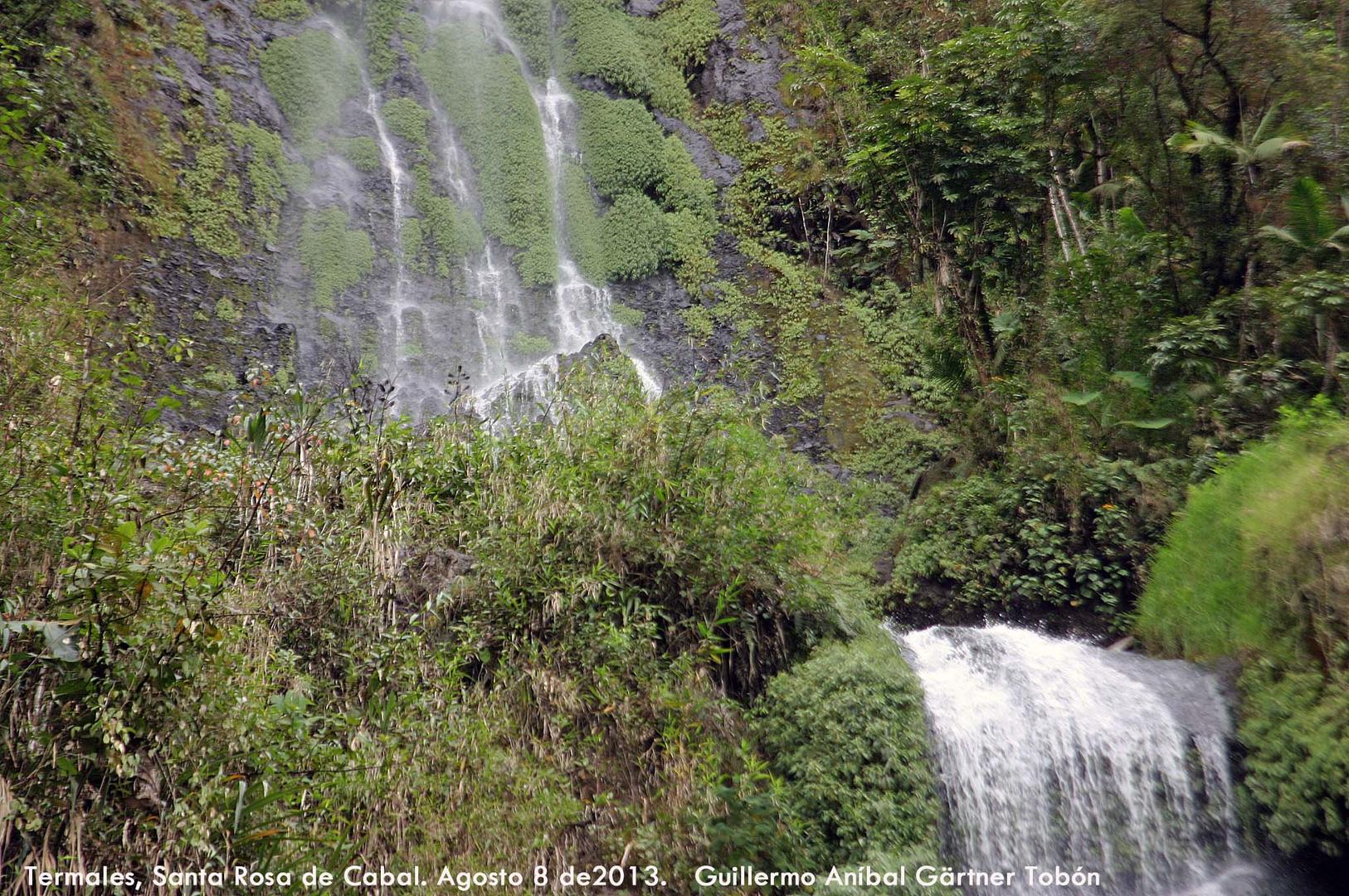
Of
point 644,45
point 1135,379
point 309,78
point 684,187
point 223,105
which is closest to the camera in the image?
point 1135,379

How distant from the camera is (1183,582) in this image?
7.30 m

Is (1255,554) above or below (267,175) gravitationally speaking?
below

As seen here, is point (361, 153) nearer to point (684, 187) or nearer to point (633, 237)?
point (633, 237)

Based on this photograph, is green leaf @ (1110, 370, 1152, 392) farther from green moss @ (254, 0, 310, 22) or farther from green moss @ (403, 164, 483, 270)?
green moss @ (254, 0, 310, 22)

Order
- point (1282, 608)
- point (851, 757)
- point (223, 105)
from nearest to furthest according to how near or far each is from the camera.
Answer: point (851, 757) → point (1282, 608) → point (223, 105)

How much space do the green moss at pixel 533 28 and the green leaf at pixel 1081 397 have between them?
56.3 ft

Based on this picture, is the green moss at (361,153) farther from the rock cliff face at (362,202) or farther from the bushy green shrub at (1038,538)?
the bushy green shrub at (1038,538)

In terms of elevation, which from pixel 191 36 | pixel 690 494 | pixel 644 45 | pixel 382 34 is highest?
pixel 644 45

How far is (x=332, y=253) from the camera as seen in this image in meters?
16.7

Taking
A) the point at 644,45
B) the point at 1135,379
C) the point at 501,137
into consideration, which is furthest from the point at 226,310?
the point at 1135,379

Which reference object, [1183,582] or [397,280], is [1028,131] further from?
[397,280]

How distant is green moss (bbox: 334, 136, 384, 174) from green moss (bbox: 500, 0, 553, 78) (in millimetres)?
5248

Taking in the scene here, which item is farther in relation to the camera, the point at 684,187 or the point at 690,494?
the point at 684,187

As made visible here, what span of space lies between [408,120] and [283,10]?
4.14m
